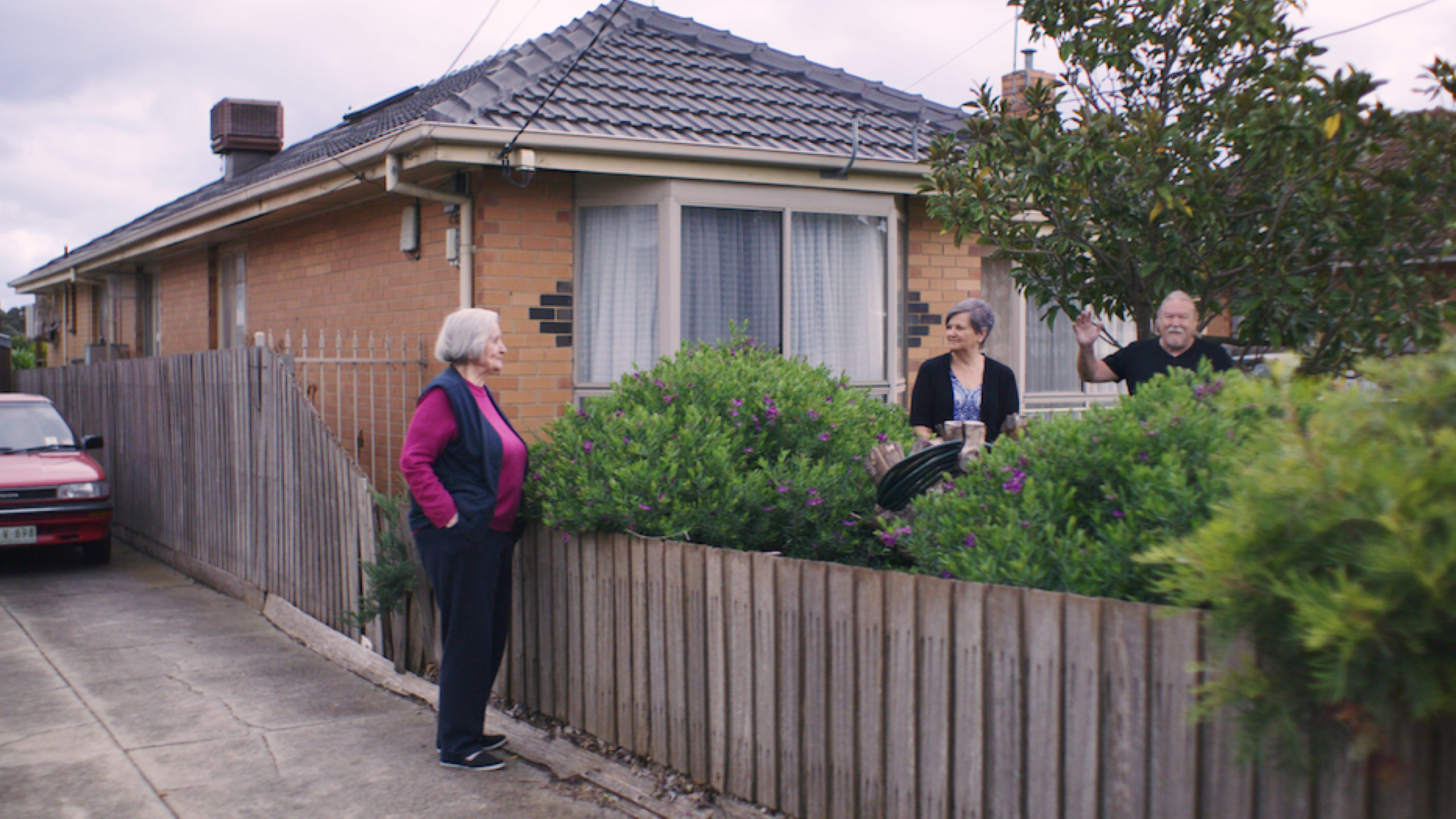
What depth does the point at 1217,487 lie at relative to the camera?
3.06 m

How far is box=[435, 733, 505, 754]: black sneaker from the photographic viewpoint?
480cm

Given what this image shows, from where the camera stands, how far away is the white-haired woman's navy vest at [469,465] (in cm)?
457

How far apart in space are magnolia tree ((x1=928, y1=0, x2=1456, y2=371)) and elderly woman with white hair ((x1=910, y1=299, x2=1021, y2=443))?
685mm

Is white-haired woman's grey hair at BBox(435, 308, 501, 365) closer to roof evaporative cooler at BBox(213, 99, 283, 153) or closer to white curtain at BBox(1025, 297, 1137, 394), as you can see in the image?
white curtain at BBox(1025, 297, 1137, 394)

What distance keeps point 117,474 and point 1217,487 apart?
11.5 m

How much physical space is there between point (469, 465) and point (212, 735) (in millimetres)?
1839

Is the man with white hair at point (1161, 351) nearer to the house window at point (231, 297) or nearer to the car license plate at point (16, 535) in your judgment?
the car license plate at point (16, 535)

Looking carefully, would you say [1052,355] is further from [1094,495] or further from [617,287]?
[1094,495]

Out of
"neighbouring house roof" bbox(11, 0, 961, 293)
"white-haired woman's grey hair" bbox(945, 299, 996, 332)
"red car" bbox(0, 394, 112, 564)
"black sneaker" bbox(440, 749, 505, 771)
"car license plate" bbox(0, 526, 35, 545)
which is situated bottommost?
"black sneaker" bbox(440, 749, 505, 771)

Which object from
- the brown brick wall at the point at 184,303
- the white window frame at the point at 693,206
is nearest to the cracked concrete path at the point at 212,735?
the white window frame at the point at 693,206

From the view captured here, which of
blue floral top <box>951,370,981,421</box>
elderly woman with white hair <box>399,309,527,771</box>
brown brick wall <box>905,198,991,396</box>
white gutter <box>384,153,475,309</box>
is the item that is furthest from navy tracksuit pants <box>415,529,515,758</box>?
brown brick wall <box>905,198,991,396</box>

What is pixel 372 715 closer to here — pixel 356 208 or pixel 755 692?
pixel 755 692

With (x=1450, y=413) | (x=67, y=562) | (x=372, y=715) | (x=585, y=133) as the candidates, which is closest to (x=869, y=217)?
(x=585, y=133)

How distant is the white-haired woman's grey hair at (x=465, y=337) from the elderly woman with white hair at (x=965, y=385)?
2.07m
